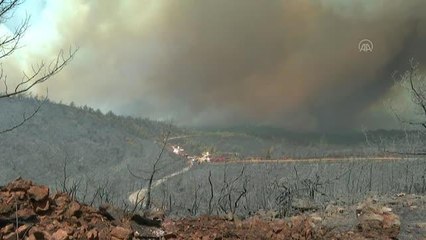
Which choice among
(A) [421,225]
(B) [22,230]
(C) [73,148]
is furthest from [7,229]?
(C) [73,148]

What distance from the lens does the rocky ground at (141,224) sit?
1065 cm

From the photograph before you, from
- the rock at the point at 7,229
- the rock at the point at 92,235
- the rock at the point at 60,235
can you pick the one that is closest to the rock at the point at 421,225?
the rock at the point at 92,235

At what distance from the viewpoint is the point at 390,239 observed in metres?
14.1

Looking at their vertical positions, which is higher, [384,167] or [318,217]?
[384,167]

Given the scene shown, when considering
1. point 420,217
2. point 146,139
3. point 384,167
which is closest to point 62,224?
point 420,217

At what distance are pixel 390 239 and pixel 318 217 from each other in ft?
8.02

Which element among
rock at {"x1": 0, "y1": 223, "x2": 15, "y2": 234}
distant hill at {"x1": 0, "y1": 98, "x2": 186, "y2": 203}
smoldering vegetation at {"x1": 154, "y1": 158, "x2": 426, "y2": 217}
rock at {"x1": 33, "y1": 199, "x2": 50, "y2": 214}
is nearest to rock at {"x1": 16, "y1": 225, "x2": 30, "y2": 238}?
rock at {"x1": 0, "y1": 223, "x2": 15, "y2": 234}

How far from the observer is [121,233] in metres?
10.9

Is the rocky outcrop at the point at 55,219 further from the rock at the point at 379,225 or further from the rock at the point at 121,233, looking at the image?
the rock at the point at 379,225

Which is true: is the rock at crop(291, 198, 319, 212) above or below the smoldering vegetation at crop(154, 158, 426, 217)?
below

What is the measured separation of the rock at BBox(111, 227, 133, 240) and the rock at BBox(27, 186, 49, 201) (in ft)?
6.14

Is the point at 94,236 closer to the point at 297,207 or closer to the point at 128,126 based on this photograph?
the point at 297,207

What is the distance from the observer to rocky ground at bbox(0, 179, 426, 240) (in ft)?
34.9

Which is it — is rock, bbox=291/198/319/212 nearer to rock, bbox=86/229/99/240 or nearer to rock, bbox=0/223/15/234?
A: rock, bbox=86/229/99/240
